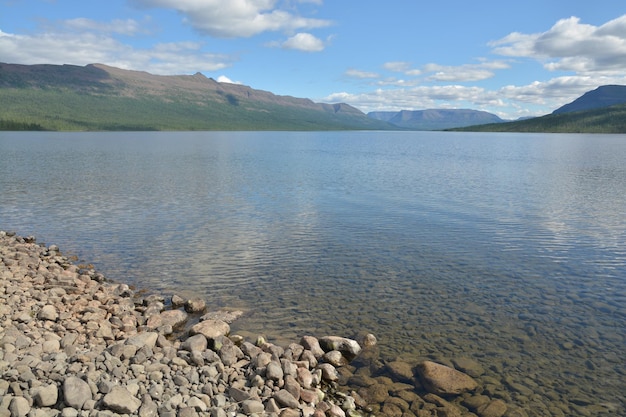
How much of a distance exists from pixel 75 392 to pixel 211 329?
5.57 metres

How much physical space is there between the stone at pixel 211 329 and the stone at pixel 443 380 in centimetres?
638

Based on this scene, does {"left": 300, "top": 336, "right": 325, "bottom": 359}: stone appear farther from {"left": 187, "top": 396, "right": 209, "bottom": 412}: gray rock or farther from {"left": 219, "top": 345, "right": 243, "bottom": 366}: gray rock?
{"left": 187, "top": 396, "right": 209, "bottom": 412}: gray rock

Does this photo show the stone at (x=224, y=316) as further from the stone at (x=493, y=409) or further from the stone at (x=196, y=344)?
the stone at (x=493, y=409)

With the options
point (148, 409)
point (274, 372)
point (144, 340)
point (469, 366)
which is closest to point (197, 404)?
point (148, 409)

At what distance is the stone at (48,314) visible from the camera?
595 inches

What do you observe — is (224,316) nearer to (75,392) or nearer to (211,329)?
(211,329)

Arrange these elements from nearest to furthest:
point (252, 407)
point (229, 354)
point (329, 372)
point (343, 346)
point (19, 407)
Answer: point (19, 407) → point (252, 407) → point (229, 354) → point (329, 372) → point (343, 346)

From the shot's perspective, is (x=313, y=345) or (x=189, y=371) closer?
(x=189, y=371)

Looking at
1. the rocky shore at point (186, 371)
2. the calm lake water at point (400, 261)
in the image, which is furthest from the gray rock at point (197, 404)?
the calm lake water at point (400, 261)

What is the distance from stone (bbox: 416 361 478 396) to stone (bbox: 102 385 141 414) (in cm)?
771

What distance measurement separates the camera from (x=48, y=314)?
1521cm

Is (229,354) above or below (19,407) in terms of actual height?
below

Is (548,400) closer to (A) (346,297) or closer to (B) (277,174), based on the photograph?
(A) (346,297)

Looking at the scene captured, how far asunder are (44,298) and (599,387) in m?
18.6
